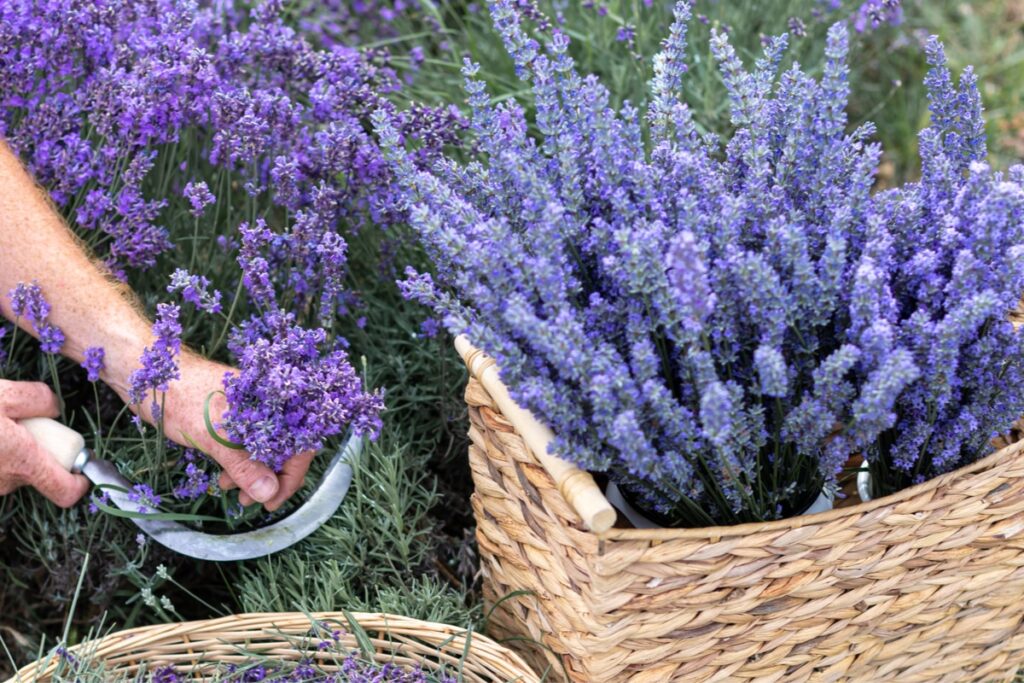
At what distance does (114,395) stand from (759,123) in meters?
1.19

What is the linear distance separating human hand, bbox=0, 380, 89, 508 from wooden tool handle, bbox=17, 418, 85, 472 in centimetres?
1

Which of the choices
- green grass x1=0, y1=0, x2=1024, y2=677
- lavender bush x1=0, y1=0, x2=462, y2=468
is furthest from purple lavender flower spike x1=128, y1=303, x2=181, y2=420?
green grass x1=0, y1=0, x2=1024, y2=677

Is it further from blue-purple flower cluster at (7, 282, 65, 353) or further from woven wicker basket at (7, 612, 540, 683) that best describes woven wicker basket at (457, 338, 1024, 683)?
blue-purple flower cluster at (7, 282, 65, 353)

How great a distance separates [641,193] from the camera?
1.32 meters

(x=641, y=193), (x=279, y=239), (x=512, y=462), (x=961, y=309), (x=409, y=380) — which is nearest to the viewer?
(x=961, y=309)

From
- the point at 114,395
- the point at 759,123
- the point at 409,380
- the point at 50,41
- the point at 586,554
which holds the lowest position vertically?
the point at 114,395

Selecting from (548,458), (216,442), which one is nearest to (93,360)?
(216,442)

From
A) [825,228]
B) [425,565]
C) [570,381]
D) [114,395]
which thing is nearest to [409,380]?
[425,565]

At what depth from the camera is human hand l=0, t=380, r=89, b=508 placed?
1.57 m

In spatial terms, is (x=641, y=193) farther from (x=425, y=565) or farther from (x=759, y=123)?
(x=425, y=565)

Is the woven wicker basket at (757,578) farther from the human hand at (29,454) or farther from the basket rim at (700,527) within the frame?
the human hand at (29,454)

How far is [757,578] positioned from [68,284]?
1.09 meters

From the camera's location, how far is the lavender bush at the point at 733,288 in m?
1.19

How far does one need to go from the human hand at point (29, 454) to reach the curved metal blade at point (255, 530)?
4cm
